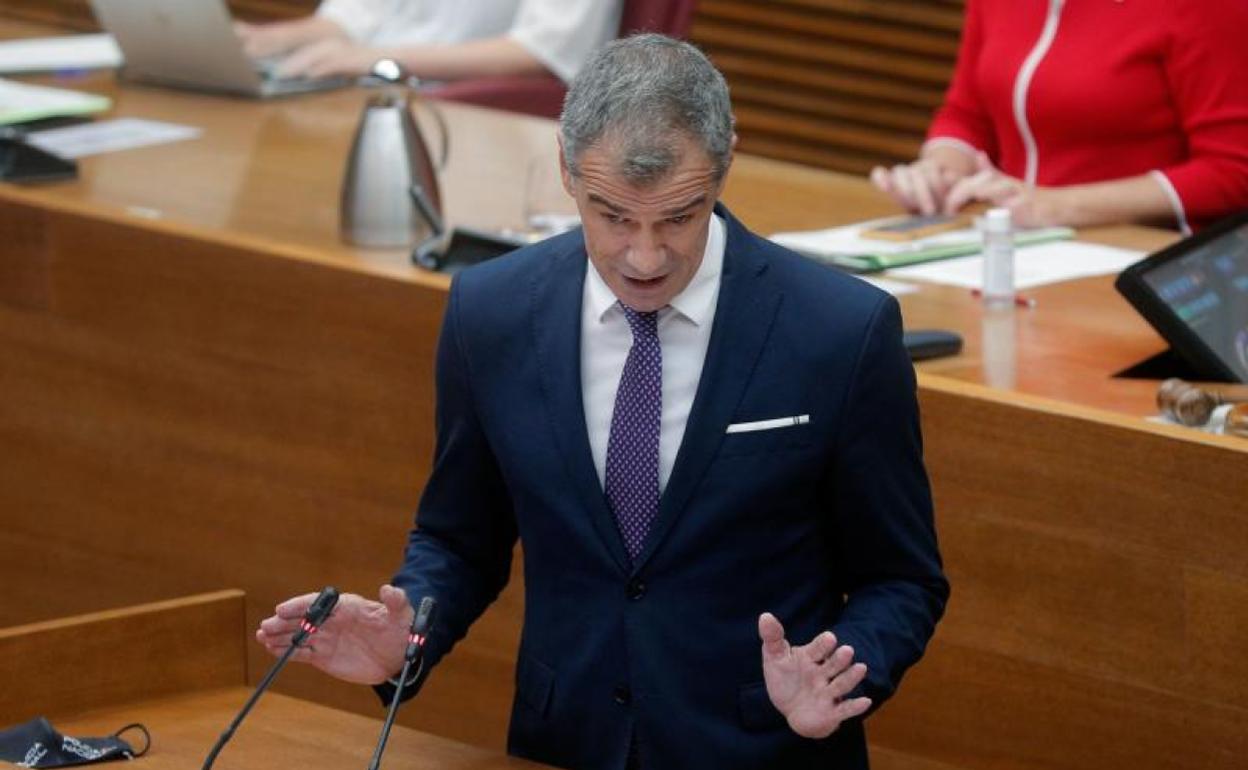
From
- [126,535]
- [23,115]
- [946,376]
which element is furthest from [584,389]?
[23,115]

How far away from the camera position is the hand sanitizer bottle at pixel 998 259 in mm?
3387

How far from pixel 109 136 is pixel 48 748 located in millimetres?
2363

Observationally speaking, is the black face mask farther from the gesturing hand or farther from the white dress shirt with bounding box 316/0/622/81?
the white dress shirt with bounding box 316/0/622/81

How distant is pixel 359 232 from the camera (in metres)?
3.74

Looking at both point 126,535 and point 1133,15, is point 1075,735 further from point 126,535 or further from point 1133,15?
point 126,535

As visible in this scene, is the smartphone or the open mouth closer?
the open mouth

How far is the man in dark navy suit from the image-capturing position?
2.23 metres

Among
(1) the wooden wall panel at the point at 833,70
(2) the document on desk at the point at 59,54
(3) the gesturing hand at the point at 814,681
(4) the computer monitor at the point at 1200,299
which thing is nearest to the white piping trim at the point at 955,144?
(4) the computer monitor at the point at 1200,299

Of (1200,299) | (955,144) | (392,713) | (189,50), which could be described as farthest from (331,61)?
(392,713)

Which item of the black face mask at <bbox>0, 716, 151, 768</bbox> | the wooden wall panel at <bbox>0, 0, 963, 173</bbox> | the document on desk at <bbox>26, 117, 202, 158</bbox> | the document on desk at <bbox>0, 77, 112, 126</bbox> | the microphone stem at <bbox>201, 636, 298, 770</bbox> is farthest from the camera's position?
the wooden wall panel at <bbox>0, 0, 963, 173</bbox>

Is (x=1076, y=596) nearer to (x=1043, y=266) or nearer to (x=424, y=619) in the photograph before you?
(x=1043, y=266)

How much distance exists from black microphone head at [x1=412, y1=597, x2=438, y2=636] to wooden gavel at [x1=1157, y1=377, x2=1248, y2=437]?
3.75 ft

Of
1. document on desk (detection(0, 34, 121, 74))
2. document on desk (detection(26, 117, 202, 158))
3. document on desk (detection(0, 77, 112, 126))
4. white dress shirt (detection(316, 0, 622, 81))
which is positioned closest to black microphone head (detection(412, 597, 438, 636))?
document on desk (detection(26, 117, 202, 158))

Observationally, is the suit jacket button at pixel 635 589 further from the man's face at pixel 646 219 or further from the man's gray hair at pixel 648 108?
the man's gray hair at pixel 648 108
